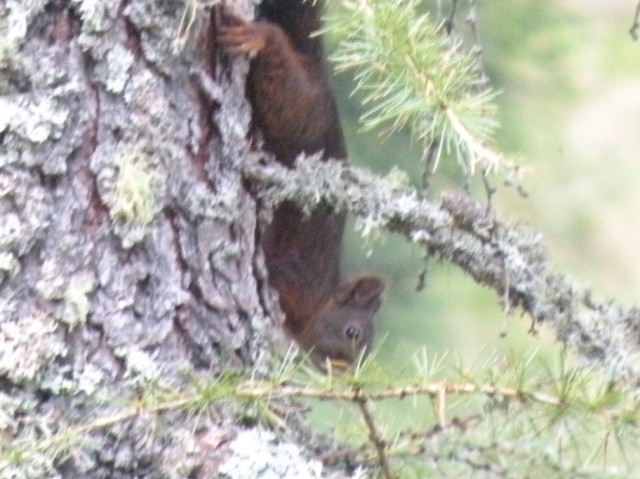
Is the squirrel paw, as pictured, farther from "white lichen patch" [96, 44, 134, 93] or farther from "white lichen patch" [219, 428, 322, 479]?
"white lichen patch" [219, 428, 322, 479]

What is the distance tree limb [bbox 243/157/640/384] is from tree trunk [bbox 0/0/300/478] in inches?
8.3

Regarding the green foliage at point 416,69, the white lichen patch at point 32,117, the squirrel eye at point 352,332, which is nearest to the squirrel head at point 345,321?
the squirrel eye at point 352,332

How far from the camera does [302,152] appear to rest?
1.72 metres

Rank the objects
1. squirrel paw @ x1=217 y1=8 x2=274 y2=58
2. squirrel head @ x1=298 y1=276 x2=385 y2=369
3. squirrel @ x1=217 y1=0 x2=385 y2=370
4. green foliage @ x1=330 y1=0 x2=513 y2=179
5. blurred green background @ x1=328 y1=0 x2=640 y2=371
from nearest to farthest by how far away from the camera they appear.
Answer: green foliage @ x1=330 y1=0 x2=513 y2=179, squirrel paw @ x1=217 y1=8 x2=274 y2=58, squirrel @ x1=217 y1=0 x2=385 y2=370, squirrel head @ x1=298 y1=276 x2=385 y2=369, blurred green background @ x1=328 y1=0 x2=640 y2=371

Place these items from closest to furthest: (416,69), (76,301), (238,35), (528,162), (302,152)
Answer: (416,69) → (76,301) → (238,35) → (302,152) → (528,162)

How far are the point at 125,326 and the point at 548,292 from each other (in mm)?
540

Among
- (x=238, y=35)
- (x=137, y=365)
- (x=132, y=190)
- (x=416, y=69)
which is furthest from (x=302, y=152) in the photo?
(x=416, y=69)

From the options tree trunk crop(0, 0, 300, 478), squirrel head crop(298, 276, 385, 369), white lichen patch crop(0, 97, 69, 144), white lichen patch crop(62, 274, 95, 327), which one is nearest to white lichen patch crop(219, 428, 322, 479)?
tree trunk crop(0, 0, 300, 478)

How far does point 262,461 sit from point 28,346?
32cm

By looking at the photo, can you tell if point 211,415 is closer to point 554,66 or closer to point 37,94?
point 37,94

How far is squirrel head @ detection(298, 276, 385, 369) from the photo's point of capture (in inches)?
87.4

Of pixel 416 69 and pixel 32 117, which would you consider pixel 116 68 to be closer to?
pixel 32 117

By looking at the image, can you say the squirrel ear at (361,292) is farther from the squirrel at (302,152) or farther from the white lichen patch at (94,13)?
the white lichen patch at (94,13)

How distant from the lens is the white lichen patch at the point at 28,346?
133cm
